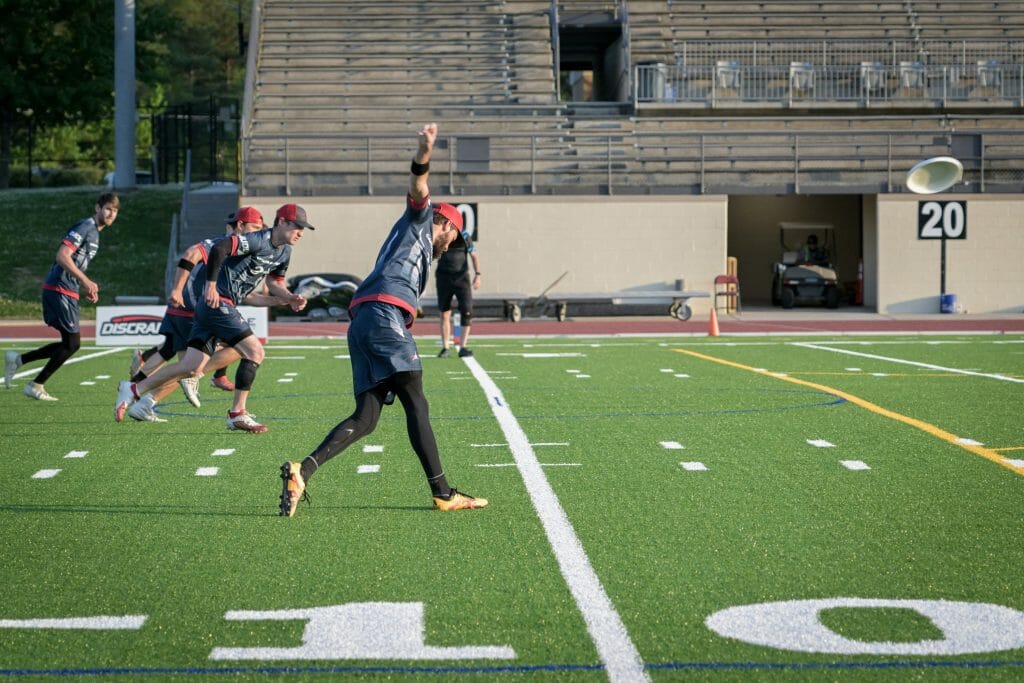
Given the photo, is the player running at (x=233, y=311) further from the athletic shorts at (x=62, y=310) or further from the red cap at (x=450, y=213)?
the red cap at (x=450, y=213)

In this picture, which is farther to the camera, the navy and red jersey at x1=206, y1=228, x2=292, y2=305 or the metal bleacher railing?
the metal bleacher railing

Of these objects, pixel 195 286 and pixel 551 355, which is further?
pixel 551 355

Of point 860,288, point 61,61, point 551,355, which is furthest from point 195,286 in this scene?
point 61,61

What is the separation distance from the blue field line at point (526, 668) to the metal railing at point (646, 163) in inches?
1070

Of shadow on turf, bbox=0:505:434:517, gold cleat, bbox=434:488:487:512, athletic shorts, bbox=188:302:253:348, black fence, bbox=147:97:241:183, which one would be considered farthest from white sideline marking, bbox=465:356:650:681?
black fence, bbox=147:97:241:183

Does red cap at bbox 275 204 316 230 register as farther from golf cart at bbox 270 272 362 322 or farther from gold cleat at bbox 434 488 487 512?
golf cart at bbox 270 272 362 322

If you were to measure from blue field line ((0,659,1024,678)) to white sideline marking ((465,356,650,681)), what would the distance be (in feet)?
0.29

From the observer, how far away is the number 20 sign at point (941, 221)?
31.5m

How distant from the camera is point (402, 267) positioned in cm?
757

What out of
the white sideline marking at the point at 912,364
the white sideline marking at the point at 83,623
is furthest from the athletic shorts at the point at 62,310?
the white sideline marking at the point at 83,623

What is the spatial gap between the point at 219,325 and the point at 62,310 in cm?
320

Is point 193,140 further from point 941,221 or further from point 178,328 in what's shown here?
point 178,328

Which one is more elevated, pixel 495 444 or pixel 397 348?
pixel 397 348

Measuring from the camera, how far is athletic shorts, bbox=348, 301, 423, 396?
741cm
